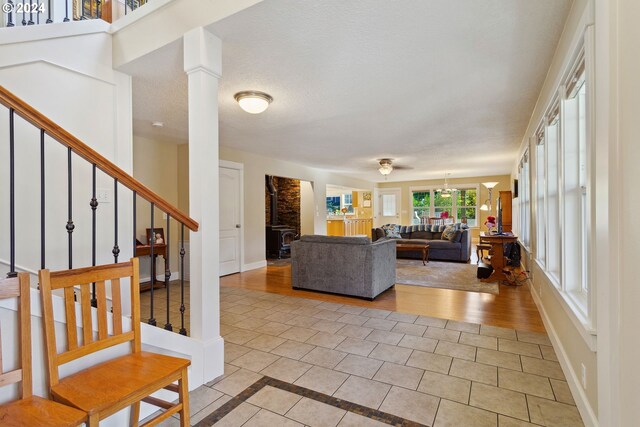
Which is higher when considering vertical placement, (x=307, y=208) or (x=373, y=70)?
(x=373, y=70)

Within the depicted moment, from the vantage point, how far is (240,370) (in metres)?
2.35

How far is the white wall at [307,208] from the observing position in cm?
859

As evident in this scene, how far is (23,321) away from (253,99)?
2579mm

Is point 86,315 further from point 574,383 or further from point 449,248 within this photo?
point 449,248

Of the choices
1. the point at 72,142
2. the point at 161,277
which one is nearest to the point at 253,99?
the point at 72,142

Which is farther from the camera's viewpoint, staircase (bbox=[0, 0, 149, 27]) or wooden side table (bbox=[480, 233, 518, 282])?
wooden side table (bbox=[480, 233, 518, 282])

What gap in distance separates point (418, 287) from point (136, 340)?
400 centimetres

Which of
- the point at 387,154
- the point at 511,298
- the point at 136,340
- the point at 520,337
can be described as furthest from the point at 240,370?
the point at 387,154

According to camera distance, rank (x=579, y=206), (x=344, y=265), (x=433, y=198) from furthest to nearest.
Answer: (x=433, y=198), (x=344, y=265), (x=579, y=206)

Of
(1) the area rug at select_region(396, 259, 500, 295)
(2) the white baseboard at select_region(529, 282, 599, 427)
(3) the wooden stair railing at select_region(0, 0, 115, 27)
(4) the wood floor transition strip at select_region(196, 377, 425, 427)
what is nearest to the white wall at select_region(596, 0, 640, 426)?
(2) the white baseboard at select_region(529, 282, 599, 427)

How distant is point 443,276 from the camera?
5496 millimetres

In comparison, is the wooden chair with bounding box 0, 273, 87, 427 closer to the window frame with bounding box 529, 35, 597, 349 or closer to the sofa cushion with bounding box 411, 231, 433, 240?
the window frame with bounding box 529, 35, 597, 349

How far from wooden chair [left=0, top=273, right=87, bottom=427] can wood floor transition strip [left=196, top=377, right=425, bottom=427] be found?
2.60ft

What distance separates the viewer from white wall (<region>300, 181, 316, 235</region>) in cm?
859
